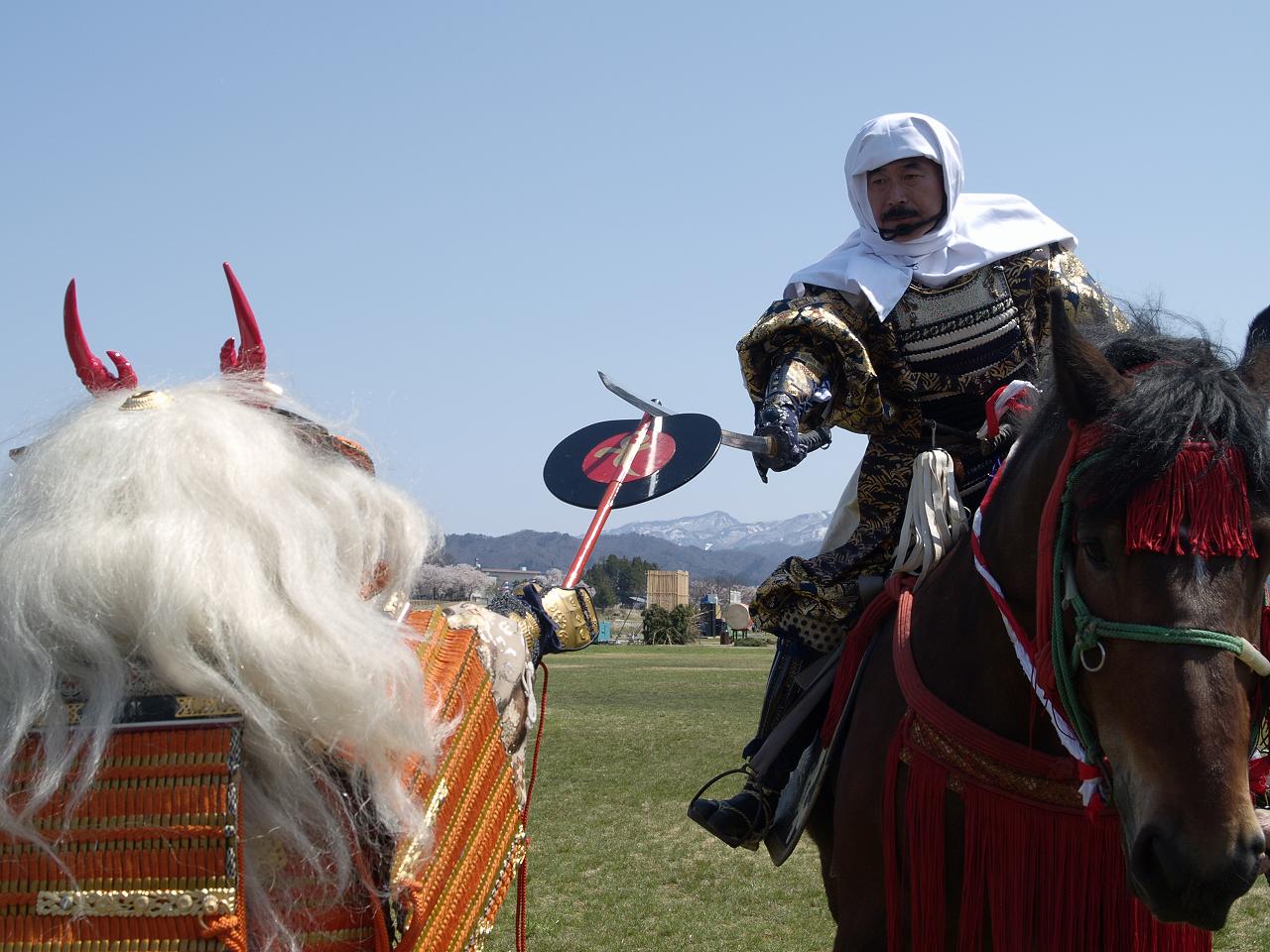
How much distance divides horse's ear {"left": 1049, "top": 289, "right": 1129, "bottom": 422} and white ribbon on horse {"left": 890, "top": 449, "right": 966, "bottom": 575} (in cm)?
84

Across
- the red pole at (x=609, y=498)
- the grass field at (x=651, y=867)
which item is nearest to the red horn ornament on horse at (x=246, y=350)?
the red pole at (x=609, y=498)

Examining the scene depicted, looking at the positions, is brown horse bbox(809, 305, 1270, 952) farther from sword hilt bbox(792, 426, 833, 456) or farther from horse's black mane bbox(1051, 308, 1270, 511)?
sword hilt bbox(792, 426, 833, 456)

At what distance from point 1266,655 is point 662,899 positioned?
15.8 feet

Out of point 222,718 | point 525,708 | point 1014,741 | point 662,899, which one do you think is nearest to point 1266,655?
point 1014,741

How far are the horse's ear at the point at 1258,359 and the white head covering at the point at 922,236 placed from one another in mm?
1211

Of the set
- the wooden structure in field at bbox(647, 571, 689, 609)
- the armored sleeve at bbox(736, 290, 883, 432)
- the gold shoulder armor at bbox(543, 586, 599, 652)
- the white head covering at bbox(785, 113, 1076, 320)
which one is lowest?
the wooden structure in field at bbox(647, 571, 689, 609)

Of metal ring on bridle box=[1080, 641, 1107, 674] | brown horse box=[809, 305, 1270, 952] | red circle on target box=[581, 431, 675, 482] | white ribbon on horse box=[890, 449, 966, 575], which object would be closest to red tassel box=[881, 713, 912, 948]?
brown horse box=[809, 305, 1270, 952]

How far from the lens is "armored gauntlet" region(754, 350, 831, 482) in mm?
3346

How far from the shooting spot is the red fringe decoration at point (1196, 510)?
194cm

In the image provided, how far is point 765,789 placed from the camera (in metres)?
3.54

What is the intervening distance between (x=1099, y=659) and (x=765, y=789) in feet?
5.51

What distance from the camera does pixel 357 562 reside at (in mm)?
1889

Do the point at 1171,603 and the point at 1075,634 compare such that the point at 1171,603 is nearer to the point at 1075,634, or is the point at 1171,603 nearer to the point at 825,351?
the point at 1075,634

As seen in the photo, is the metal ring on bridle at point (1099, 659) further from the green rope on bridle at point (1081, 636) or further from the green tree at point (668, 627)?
the green tree at point (668, 627)
